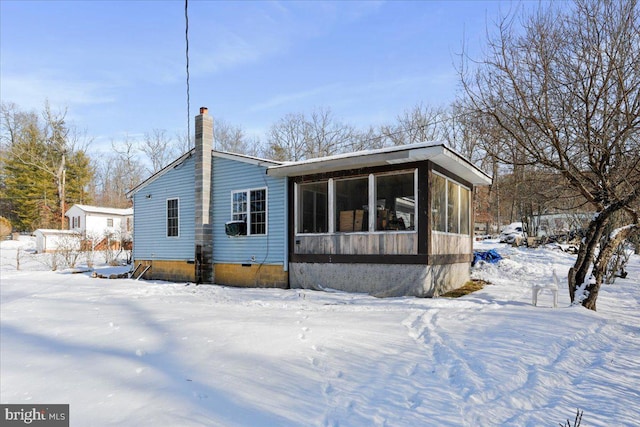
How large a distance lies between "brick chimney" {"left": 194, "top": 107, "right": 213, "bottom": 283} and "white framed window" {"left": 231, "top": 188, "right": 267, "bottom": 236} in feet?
3.13

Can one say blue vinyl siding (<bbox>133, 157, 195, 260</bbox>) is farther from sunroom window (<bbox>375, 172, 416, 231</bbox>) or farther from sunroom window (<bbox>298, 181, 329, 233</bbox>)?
sunroom window (<bbox>375, 172, 416, 231</bbox>)

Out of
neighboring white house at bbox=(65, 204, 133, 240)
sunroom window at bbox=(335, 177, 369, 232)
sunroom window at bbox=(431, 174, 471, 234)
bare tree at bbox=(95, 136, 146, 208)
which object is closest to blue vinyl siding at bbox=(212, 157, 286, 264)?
sunroom window at bbox=(335, 177, 369, 232)

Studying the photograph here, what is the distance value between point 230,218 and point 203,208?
93 centimetres

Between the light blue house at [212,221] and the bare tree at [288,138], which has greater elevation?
the bare tree at [288,138]

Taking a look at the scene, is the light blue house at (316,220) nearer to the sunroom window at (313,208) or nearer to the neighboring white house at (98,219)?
the sunroom window at (313,208)

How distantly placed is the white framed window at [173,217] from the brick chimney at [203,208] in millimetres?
1216

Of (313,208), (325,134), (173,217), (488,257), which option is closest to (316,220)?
(313,208)

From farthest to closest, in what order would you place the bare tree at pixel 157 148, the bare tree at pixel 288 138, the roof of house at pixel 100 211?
the bare tree at pixel 157 148, the bare tree at pixel 288 138, the roof of house at pixel 100 211

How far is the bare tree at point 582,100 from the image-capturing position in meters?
6.82

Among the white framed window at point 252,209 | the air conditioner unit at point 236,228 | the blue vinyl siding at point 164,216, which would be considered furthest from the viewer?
the blue vinyl siding at point 164,216

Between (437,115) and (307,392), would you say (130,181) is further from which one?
(307,392)

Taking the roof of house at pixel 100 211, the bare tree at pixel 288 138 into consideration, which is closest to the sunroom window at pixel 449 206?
the bare tree at pixel 288 138

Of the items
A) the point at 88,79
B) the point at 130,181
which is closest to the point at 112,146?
the point at 130,181

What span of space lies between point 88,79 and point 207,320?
1459 cm
